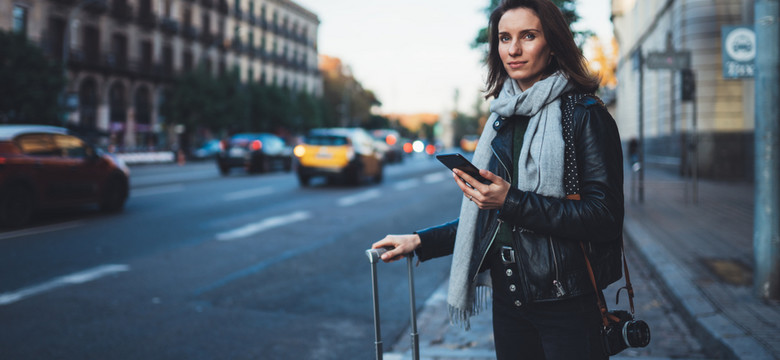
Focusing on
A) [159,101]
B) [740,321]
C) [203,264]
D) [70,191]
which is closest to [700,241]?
[740,321]

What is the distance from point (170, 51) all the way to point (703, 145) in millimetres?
42195

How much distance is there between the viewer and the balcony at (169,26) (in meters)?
49.1

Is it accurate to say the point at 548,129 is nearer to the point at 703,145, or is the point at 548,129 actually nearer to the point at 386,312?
the point at 386,312

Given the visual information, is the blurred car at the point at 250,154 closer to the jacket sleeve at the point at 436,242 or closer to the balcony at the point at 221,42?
the jacket sleeve at the point at 436,242

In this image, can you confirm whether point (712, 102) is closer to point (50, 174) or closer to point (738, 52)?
point (738, 52)

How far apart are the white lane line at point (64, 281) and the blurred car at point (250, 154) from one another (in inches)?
680

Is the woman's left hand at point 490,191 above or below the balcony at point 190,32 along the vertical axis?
below

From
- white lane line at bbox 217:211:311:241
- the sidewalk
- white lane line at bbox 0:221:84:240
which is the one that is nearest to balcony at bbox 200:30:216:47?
white lane line at bbox 217:211:311:241

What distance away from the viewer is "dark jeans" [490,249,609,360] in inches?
71.5

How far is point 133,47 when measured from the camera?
4631 cm

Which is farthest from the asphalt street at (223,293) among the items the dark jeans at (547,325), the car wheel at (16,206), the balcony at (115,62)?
the balcony at (115,62)

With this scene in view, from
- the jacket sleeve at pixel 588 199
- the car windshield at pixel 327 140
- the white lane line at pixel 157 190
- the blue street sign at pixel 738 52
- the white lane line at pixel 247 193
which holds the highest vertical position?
the blue street sign at pixel 738 52

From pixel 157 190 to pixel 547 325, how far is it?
1543 cm

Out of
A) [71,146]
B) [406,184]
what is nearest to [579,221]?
[71,146]
